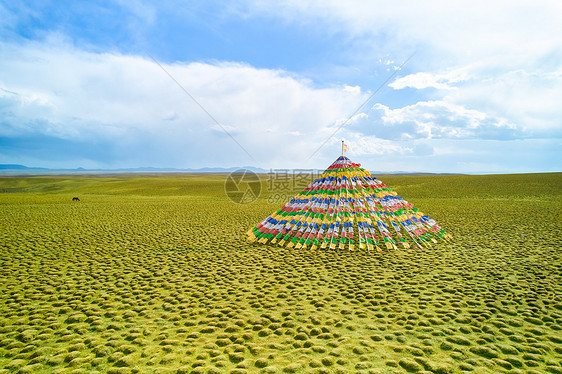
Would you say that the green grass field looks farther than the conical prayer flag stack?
No

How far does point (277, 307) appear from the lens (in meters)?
4.89

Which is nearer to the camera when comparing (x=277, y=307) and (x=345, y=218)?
(x=277, y=307)

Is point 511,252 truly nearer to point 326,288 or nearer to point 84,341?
point 326,288

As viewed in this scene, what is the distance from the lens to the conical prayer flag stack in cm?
874

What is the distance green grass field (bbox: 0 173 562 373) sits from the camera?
3.43m

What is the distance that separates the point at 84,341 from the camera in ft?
12.7

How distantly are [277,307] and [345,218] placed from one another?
4.79 meters

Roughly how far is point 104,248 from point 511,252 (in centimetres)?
1249

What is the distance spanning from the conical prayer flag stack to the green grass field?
613 millimetres

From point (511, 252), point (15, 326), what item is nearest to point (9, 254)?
point (15, 326)

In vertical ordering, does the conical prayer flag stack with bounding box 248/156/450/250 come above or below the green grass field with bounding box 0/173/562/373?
above

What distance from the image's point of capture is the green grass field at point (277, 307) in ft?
11.3

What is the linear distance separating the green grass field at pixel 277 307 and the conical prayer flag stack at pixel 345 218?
61 cm

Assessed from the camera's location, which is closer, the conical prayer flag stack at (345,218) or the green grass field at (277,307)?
the green grass field at (277,307)
